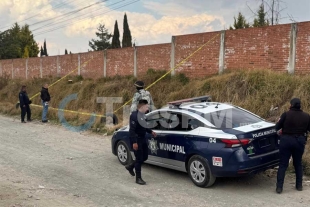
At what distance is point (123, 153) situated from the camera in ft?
25.6

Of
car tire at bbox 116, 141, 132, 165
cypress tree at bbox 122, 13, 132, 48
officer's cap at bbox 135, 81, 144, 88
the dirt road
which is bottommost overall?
the dirt road

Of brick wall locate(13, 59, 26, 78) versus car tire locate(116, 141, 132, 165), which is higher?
brick wall locate(13, 59, 26, 78)

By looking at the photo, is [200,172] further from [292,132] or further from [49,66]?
[49,66]

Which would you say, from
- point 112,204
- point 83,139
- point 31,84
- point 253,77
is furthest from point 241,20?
point 112,204

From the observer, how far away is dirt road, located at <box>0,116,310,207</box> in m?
5.48

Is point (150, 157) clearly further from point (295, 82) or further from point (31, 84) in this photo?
point (31, 84)

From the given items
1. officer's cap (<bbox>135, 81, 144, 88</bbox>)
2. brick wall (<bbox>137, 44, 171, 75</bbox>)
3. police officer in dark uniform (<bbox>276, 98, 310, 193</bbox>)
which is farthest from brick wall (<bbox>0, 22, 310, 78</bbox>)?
police officer in dark uniform (<bbox>276, 98, 310, 193</bbox>)

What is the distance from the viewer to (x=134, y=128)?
21.0 feet

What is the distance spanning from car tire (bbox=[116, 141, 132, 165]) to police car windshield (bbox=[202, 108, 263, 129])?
7.15 feet

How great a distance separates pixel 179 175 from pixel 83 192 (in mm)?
2063

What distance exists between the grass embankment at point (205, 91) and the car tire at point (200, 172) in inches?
87.6

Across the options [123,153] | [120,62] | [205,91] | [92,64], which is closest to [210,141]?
[123,153]

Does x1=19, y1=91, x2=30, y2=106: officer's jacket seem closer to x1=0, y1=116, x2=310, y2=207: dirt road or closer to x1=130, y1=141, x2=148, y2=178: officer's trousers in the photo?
x1=0, y1=116, x2=310, y2=207: dirt road

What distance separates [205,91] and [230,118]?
19.1ft
